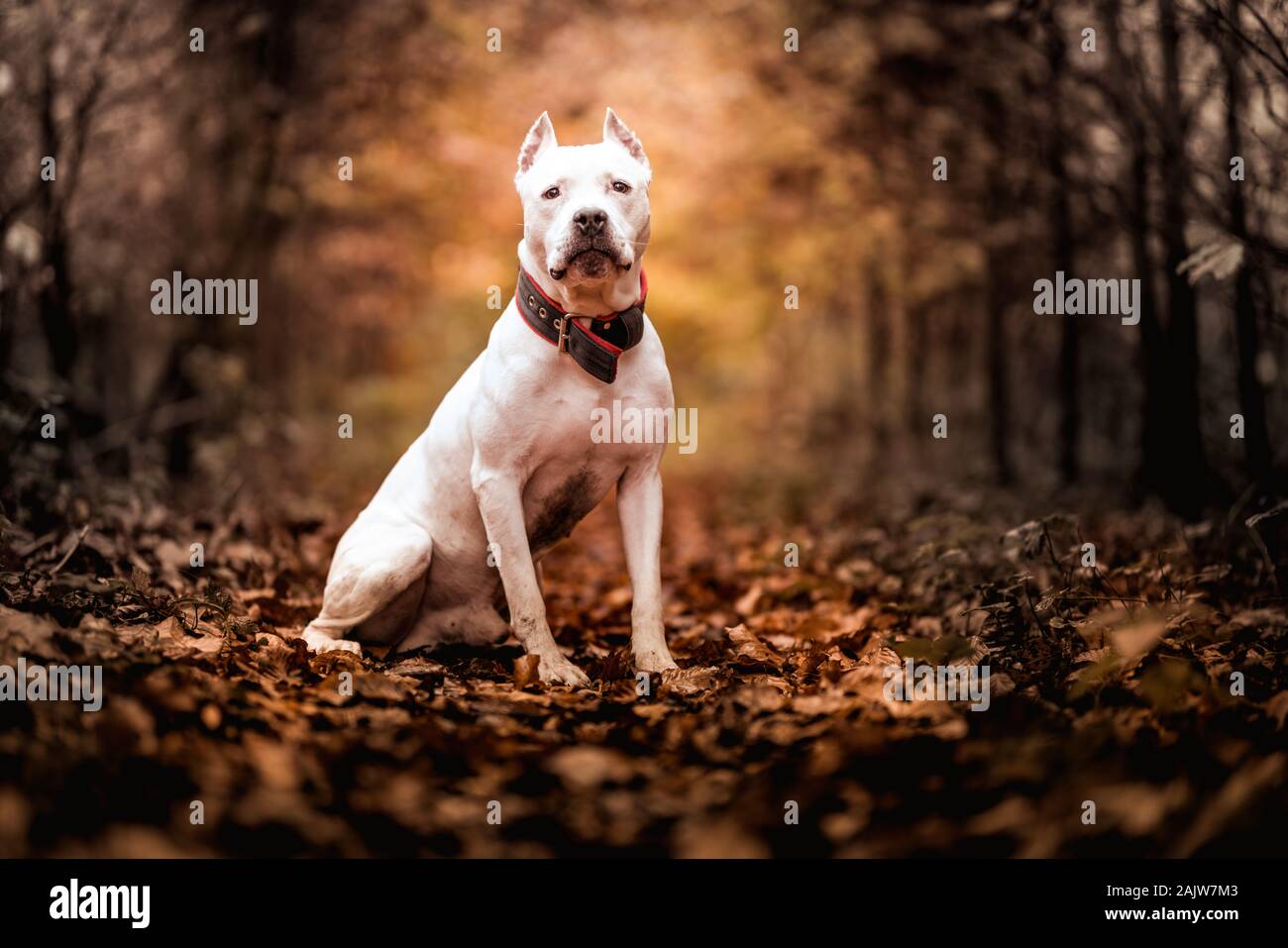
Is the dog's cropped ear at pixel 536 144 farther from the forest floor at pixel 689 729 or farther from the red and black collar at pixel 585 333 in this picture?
the forest floor at pixel 689 729

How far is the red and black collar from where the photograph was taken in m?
4.18

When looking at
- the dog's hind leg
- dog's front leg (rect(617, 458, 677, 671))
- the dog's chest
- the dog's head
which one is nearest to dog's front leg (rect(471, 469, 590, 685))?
the dog's chest

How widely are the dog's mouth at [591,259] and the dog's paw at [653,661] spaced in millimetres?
1470

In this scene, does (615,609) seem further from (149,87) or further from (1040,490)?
(149,87)

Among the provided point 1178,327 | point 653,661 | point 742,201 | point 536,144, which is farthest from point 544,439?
point 742,201

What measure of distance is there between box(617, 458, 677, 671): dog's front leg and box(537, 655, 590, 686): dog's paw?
0.84 ft

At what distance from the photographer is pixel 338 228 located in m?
15.9

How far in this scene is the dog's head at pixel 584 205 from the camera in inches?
157

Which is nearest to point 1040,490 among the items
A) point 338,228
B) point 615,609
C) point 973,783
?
point 615,609

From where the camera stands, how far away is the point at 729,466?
19375 mm

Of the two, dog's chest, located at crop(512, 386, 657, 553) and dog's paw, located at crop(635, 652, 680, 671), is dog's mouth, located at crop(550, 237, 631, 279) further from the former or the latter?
dog's paw, located at crop(635, 652, 680, 671)

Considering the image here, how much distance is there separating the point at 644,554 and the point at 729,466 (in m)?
15.0

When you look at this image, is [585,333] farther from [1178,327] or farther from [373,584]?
[1178,327]

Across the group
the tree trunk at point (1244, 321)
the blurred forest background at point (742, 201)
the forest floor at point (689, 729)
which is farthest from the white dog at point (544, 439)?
the tree trunk at point (1244, 321)
